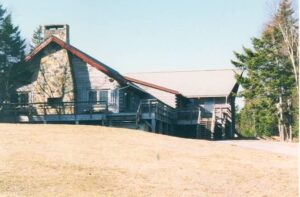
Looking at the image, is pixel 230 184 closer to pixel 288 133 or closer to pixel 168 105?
pixel 168 105

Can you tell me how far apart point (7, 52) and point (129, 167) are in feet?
104

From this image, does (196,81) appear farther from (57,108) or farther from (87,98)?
(57,108)

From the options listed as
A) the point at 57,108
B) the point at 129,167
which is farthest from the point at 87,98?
the point at 129,167

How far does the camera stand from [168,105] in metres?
42.2

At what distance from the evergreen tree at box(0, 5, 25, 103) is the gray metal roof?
12.8 metres

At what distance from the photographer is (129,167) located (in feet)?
62.7

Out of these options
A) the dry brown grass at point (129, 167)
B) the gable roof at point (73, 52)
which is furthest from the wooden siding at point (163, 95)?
the dry brown grass at point (129, 167)

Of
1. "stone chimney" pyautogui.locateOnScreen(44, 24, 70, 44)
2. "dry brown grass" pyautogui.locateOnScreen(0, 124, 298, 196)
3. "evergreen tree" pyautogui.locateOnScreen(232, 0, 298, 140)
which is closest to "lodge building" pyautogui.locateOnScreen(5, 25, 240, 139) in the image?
"stone chimney" pyautogui.locateOnScreen(44, 24, 70, 44)

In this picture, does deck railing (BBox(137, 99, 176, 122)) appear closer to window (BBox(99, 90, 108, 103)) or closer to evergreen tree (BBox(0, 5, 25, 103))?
window (BBox(99, 90, 108, 103))

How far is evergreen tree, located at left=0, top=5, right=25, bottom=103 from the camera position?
41.8 meters

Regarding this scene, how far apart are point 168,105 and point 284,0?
16786mm

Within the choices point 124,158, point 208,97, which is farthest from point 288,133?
point 124,158

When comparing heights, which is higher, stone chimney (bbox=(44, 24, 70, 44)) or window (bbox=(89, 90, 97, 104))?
stone chimney (bbox=(44, 24, 70, 44))

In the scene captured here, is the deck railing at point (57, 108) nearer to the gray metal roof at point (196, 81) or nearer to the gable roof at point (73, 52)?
the gable roof at point (73, 52)
